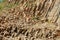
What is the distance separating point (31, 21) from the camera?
891 centimetres

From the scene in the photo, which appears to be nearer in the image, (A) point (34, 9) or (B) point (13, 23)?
(B) point (13, 23)

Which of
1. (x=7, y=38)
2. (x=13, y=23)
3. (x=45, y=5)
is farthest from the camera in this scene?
(x=45, y=5)

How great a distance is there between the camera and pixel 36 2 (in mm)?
9633

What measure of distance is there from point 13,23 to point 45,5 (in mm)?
1520

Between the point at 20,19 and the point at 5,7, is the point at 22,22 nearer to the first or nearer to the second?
the point at 20,19

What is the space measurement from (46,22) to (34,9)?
→ 994mm

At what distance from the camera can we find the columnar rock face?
316 inches

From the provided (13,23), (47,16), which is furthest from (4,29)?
(47,16)

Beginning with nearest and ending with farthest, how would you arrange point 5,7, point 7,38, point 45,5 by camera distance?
point 7,38, point 45,5, point 5,7

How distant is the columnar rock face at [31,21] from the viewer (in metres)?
8.03

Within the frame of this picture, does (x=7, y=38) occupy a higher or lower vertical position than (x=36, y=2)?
lower

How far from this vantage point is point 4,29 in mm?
8328

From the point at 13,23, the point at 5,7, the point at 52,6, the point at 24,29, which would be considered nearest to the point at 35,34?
the point at 24,29

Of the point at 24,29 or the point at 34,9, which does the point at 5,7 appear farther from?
the point at 24,29
